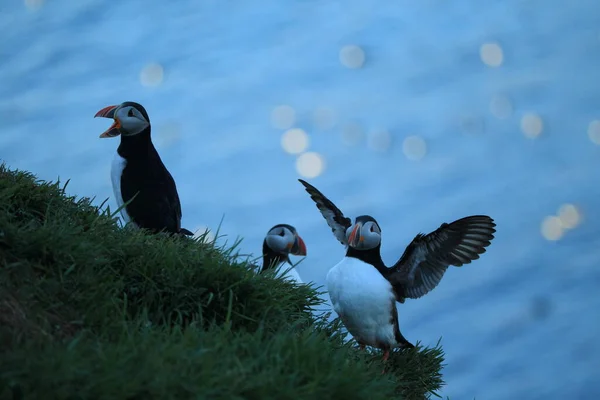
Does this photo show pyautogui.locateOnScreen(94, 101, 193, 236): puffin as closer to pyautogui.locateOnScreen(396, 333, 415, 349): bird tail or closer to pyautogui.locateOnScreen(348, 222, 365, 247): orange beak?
pyautogui.locateOnScreen(348, 222, 365, 247): orange beak

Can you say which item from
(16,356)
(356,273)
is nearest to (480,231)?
(356,273)

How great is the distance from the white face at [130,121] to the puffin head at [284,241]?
2.05 metres

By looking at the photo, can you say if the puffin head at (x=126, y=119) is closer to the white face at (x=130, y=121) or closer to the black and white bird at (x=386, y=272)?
the white face at (x=130, y=121)

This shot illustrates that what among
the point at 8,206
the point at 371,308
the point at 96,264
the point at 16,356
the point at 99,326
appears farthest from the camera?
the point at 371,308

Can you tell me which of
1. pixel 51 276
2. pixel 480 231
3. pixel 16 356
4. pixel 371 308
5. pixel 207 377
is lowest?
pixel 16 356

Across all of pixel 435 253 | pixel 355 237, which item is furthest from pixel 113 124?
pixel 435 253

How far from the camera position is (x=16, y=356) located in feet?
11.0

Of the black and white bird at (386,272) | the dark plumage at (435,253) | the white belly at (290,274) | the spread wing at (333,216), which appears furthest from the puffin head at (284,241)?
the dark plumage at (435,253)

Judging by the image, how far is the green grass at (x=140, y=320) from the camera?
3363 mm

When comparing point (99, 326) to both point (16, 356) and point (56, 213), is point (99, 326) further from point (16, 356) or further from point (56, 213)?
point (56, 213)

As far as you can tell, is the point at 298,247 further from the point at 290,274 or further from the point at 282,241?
the point at 290,274

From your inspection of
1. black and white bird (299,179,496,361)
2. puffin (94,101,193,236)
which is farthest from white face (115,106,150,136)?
black and white bird (299,179,496,361)

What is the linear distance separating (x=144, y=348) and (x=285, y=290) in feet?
6.47

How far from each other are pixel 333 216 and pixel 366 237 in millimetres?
1017
